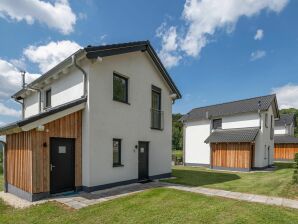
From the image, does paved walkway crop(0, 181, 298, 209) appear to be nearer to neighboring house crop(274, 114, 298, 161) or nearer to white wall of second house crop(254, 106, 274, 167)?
white wall of second house crop(254, 106, 274, 167)

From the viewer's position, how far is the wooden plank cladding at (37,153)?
773cm

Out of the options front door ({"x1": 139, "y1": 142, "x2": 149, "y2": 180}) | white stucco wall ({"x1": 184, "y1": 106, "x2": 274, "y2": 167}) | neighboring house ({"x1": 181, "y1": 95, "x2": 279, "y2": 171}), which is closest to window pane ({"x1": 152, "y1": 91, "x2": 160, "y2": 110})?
front door ({"x1": 139, "y1": 142, "x2": 149, "y2": 180})

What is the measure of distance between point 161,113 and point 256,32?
748 centimetres

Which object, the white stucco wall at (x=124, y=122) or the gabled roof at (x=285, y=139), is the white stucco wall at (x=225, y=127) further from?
the gabled roof at (x=285, y=139)

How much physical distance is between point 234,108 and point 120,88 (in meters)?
14.2

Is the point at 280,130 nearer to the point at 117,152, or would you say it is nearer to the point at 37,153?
the point at 117,152

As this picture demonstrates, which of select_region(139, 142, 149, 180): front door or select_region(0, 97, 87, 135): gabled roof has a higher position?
select_region(0, 97, 87, 135): gabled roof

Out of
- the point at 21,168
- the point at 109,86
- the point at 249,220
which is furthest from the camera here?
the point at 109,86

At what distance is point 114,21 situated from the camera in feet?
40.1

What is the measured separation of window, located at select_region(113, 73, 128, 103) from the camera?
10656mm

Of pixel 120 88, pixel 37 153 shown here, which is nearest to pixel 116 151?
pixel 120 88

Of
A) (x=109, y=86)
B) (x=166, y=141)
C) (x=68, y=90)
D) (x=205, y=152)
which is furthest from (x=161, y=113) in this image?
(x=205, y=152)

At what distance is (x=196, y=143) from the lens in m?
22.9

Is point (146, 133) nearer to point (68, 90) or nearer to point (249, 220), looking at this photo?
point (68, 90)
